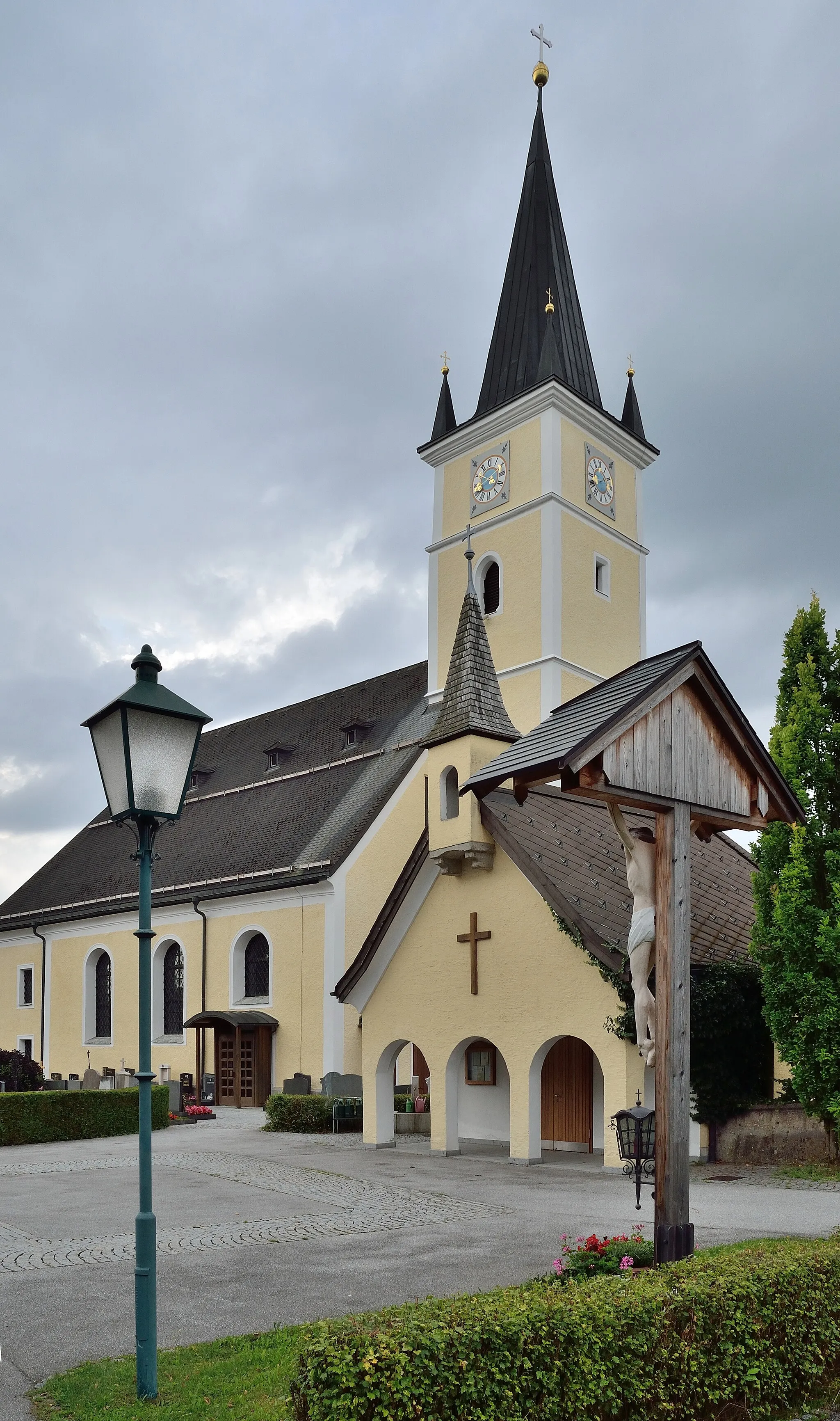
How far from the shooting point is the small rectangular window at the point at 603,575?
34500mm

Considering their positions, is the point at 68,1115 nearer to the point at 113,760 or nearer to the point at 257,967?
the point at 257,967

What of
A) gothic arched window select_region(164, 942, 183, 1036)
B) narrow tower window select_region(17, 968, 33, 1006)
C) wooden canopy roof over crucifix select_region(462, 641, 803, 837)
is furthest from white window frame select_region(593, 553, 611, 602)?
wooden canopy roof over crucifix select_region(462, 641, 803, 837)

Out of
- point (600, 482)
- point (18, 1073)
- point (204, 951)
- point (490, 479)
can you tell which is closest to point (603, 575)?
point (600, 482)

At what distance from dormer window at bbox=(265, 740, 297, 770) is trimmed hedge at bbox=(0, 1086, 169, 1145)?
15062 millimetres

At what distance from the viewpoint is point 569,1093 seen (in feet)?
60.1

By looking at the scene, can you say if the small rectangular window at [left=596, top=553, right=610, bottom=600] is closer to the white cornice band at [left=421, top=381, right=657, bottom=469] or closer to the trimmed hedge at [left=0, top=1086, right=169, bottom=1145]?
the white cornice band at [left=421, top=381, right=657, bottom=469]

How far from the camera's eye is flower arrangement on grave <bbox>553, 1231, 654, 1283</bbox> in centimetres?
680

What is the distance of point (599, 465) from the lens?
1394 inches

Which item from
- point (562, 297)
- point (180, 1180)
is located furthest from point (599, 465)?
point (180, 1180)

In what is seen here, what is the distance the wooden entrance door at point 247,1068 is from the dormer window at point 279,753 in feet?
30.5

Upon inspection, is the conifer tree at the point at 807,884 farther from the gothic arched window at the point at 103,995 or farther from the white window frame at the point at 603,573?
the gothic arched window at the point at 103,995

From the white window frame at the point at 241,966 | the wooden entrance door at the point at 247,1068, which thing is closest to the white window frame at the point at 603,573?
the white window frame at the point at 241,966

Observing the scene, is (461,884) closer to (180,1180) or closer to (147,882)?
(180,1180)

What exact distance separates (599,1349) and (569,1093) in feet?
45.9
